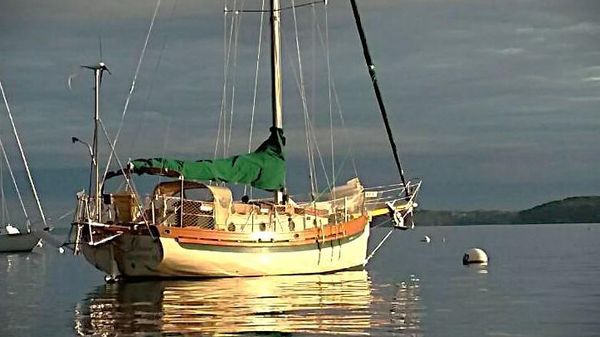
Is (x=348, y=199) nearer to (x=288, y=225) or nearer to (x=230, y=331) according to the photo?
(x=288, y=225)

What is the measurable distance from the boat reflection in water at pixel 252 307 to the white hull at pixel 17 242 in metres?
68.5

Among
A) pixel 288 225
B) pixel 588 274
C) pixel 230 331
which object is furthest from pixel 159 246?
pixel 588 274

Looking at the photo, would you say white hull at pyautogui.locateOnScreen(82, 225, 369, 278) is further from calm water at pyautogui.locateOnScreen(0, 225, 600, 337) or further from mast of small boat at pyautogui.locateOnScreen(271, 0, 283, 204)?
mast of small boat at pyautogui.locateOnScreen(271, 0, 283, 204)

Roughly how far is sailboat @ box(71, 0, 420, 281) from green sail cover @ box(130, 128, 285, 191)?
0.17 feet

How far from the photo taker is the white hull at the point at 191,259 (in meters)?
57.2

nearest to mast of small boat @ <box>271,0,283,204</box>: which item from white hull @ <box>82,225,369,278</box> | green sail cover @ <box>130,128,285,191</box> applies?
green sail cover @ <box>130,128,285,191</box>

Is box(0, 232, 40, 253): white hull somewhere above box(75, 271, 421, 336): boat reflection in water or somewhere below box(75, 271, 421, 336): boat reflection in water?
below

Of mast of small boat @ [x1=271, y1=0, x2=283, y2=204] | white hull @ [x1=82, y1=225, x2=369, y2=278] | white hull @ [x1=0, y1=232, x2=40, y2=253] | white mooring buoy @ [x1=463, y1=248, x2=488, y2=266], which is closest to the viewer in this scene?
white hull @ [x1=82, y1=225, x2=369, y2=278]

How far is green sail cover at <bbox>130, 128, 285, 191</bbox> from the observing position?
58.6 meters

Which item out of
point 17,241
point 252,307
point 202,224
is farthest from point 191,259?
point 17,241

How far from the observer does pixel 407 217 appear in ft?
240

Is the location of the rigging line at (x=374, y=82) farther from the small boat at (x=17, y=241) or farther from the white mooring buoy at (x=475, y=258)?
the small boat at (x=17, y=241)

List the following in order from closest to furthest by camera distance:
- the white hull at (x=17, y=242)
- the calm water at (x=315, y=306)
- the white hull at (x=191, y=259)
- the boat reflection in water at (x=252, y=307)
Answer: the boat reflection in water at (x=252, y=307)
the calm water at (x=315, y=306)
the white hull at (x=191, y=259)
the white hull at (x=17, y=242)

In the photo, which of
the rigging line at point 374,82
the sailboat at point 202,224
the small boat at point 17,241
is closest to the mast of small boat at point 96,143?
the sailboat at point 202,224
